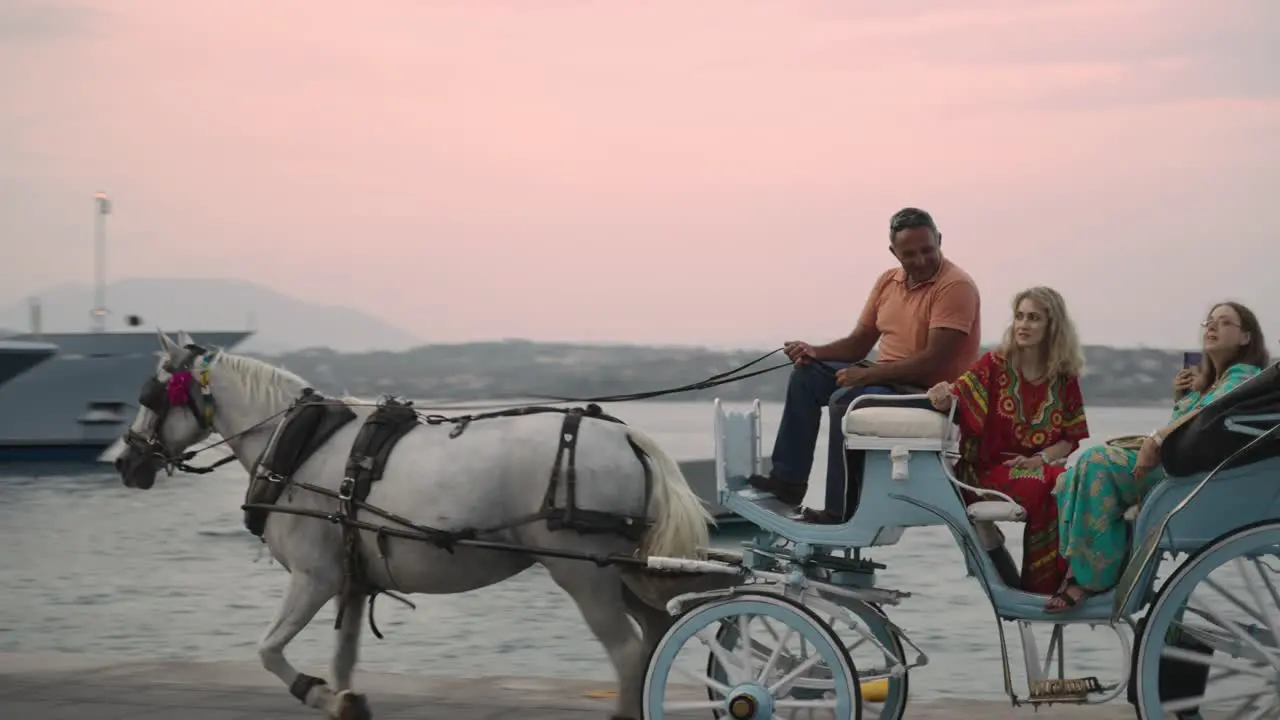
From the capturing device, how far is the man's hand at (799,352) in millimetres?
5586

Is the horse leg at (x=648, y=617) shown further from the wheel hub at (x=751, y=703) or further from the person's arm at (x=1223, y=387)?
the person's arm at (x=1223, y=387)

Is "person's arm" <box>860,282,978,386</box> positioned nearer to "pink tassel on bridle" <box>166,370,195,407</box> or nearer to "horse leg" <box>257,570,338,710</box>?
"horse leg" <box>257,570,338,710</box>

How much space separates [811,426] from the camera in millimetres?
5438

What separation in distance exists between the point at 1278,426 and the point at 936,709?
2.73 m

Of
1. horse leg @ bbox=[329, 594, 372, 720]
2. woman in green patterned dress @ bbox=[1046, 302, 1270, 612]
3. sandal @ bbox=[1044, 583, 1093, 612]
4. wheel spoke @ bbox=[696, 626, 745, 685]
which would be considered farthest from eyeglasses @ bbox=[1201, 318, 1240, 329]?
horse leg @ bbox=[329, 594, 372, 720]

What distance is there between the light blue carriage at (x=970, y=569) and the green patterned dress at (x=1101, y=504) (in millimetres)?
62

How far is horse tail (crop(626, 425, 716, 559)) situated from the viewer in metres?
5.70

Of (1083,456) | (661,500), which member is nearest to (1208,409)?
(1083,456)

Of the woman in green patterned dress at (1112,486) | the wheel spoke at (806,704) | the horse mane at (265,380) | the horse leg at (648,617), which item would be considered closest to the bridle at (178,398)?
the horse mane at (265,380)

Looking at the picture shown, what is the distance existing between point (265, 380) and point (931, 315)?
299 cm

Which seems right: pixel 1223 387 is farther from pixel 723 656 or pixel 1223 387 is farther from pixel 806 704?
pixel 723 656

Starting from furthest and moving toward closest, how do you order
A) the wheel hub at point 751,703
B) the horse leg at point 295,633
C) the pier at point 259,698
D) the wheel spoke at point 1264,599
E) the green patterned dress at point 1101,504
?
the pier at point 259,698 → the horse leg at point 295,633 → the wheel hub at point 751,703 → the green patterned dress at point 1101,504 → the wheel spoke at point 1264,599

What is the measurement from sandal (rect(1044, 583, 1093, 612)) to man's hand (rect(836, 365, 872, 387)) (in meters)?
0.97

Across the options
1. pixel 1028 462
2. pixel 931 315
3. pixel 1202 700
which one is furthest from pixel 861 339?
pixel 1202 700
